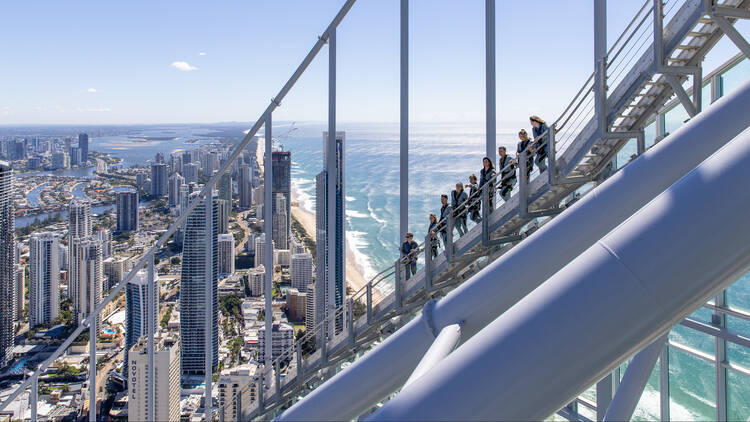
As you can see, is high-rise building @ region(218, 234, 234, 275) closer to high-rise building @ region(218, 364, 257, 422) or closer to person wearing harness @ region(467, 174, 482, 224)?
high-rise building @ region(218, 364, 257, 422)

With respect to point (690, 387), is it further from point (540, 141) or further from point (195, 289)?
point (195, 289)

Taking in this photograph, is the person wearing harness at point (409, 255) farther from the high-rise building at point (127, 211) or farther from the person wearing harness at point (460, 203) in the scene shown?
the high-rise building at point (127, 211)

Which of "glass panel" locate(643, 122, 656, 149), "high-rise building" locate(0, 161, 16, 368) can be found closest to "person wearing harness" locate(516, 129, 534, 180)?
"glass panel" locate(643, 122, 656, 149)

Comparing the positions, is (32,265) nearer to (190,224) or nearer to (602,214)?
(190,224)

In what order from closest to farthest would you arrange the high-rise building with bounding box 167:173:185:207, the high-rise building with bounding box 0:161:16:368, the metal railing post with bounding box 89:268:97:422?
the metal railing post with bounding box 89:268:97:422 → the high-rise building with bounding box 0:161:16:368 → the high-rise building with bounding box 167:173:185:207

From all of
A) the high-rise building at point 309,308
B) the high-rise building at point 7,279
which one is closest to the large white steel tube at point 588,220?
the high-rise building at point 309,308

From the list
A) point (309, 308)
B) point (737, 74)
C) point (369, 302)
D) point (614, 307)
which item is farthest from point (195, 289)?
point (614, 307)
